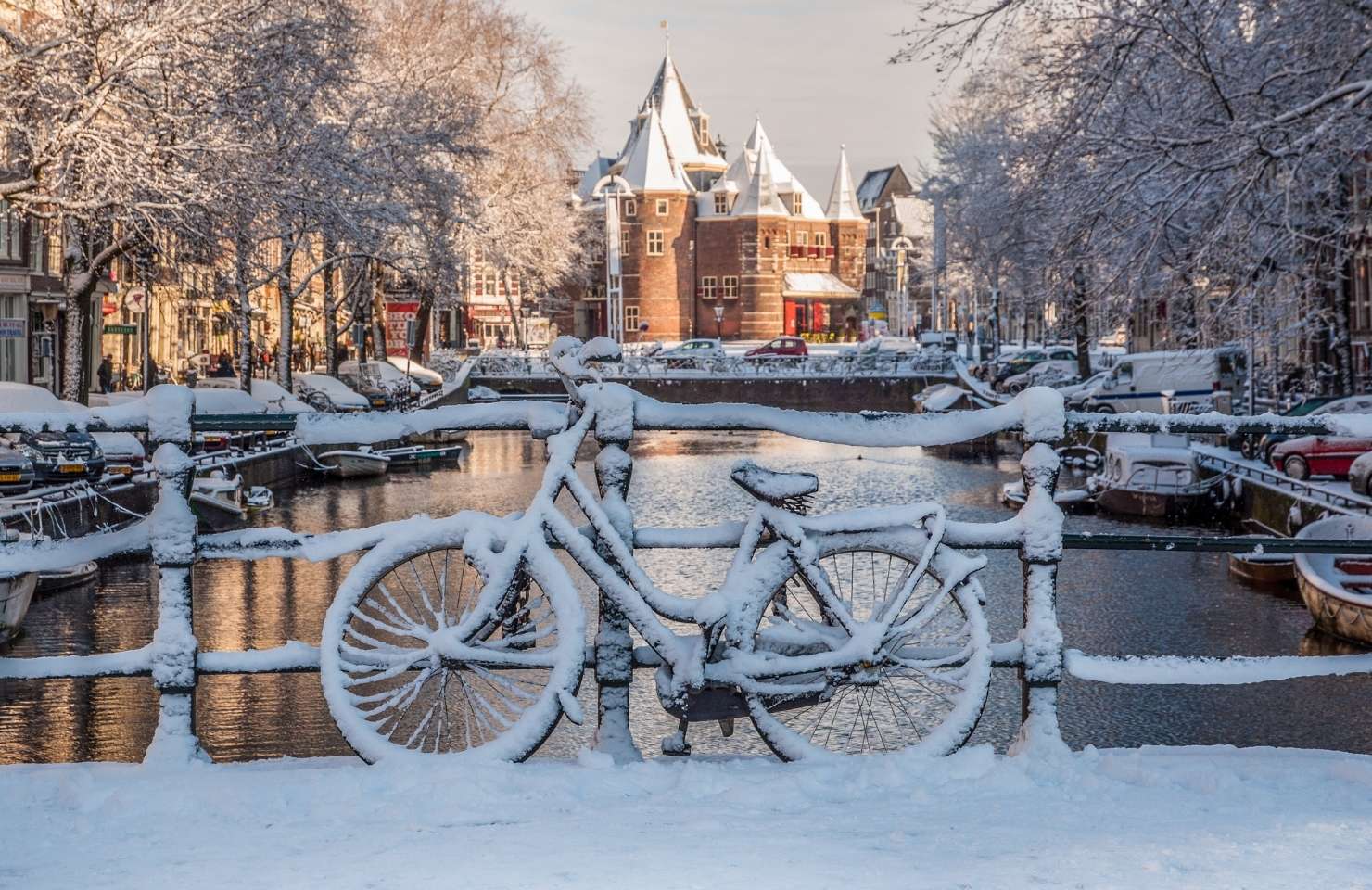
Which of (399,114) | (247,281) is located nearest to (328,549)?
(247,281)

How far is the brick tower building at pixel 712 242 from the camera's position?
11281cm

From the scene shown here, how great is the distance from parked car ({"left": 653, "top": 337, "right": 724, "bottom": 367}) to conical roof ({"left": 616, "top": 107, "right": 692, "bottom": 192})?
829 inches

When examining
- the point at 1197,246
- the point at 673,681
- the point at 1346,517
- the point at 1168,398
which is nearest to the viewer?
the point at 673,681

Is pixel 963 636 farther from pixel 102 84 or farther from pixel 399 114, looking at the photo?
pixel 399 114

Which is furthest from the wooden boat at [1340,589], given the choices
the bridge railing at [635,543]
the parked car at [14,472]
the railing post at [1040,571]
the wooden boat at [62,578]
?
the parked car at [14,472]

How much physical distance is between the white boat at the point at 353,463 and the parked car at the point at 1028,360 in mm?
29438

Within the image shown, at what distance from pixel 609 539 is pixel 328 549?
1.01 metres

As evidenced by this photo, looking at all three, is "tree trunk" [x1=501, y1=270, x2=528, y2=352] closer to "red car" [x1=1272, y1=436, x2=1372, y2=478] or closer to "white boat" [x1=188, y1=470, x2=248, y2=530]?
"white boat" [x1=188, y1=470, x2=248, y2=530]

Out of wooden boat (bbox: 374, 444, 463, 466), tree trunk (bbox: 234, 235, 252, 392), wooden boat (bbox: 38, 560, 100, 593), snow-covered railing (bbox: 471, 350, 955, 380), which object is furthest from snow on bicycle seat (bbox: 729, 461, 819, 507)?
snow-covered railing (bbox: 471, 350, 955, 380)

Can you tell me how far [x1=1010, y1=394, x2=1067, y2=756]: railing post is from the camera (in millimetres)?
5652

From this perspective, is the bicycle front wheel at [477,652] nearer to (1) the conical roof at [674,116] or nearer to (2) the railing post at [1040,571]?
(2) the railing post at [1040,571]

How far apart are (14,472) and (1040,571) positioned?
17753mm

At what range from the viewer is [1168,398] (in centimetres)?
3628

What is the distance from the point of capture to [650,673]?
1320 centimetres
